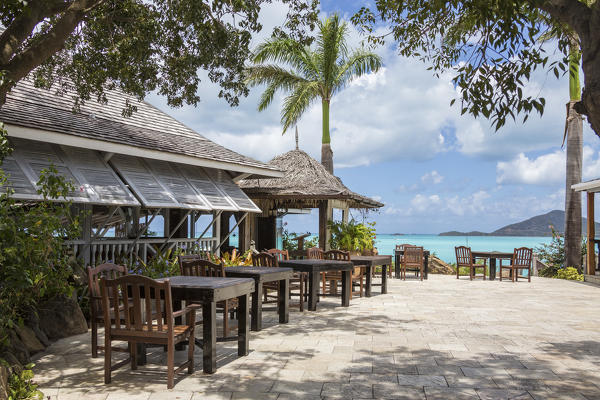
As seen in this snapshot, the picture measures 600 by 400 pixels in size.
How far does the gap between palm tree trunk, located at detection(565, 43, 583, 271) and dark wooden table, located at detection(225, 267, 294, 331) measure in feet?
44.4

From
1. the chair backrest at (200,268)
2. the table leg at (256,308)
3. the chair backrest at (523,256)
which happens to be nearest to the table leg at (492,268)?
the chair backrest at (523,256)

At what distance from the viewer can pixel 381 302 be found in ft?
36.7

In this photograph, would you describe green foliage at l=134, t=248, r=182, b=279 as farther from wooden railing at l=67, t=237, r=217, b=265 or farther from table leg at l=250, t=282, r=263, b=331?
table leg at l=250, t=282, r=263, b=331

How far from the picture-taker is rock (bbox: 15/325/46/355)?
6.20 m

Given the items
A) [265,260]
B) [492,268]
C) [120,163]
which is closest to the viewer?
[265,260]

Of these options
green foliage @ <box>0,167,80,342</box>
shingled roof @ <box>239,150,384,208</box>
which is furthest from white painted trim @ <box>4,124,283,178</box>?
green foliage @ <box>0,167,80,342</box>

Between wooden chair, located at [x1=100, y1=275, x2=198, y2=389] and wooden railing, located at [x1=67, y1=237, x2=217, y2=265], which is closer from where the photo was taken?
wooden chair, located at [x1=100, y1=275, x2=198, y2=389]

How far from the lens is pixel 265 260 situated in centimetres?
916

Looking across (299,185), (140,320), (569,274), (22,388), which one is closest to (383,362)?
(140,320)

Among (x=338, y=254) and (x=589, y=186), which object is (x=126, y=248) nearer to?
(x=338, y=254)

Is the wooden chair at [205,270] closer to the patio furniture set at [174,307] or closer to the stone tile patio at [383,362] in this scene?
the patio furniture set at [174,307]

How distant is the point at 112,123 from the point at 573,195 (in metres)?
15.6

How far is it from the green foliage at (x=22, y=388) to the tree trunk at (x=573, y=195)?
1782cm

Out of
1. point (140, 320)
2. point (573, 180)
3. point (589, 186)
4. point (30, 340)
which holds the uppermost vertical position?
point (573, 180)
